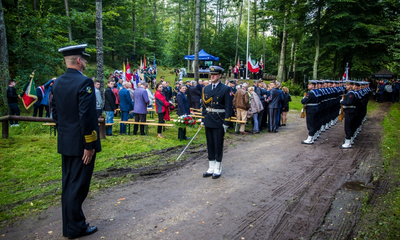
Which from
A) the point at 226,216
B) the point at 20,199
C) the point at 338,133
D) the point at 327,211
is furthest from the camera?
the point at 338,133

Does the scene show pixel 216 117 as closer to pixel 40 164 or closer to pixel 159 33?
pixel 40 164

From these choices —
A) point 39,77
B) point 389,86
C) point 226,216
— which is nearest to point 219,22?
point 389,86

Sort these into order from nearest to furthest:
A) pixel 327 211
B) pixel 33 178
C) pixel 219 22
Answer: pixel 327 211, pixel 33 178, pixel 219 22

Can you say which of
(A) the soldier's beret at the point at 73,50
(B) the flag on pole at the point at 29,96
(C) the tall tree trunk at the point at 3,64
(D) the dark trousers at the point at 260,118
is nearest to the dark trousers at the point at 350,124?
(D) the dark trousers at the point at 260,118

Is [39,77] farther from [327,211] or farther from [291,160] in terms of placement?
[327,211]

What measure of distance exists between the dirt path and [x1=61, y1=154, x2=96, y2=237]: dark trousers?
0.27 meters

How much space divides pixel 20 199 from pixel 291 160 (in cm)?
664

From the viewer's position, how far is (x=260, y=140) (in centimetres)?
1091

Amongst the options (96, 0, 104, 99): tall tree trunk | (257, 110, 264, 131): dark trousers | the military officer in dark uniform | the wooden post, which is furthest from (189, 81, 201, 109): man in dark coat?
the military officer in dark uniform

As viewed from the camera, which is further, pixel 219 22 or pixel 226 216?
pixel 219 22

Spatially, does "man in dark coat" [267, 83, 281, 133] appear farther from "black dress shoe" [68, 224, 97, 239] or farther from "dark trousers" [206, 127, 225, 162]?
"black dress shoe" [68, 224, 97, 239]

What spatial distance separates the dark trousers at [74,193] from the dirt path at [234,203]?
27 cm

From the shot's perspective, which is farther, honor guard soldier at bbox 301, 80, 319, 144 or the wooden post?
honor guard soldier at bbox 301, 80, 319, 144

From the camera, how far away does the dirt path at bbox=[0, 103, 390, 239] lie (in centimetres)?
401
